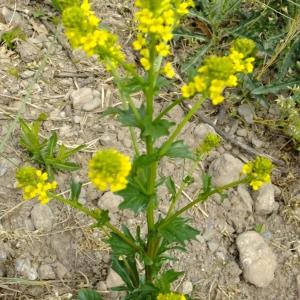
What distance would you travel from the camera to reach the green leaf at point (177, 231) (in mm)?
1759

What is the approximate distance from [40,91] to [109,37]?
146cm

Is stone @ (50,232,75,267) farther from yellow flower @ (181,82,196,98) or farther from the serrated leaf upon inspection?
yellow flower @ (181,82,196,98)

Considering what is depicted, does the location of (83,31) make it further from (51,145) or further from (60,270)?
(60,270)

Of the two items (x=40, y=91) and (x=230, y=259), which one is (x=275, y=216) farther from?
(x=40, y=91)

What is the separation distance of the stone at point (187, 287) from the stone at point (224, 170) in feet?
1.86

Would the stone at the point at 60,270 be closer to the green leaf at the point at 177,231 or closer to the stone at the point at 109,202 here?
the stone at the point at 109,202

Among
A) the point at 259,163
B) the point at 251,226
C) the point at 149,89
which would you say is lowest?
the point at 251,226

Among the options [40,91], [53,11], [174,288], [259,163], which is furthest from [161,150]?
[53,11]

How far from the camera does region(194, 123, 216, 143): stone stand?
2.85 metres

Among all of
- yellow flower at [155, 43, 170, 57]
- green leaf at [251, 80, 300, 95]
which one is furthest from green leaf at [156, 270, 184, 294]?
green leaf at [251, 80, 300, 95]

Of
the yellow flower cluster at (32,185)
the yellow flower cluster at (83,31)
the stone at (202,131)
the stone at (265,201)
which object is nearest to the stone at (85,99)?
the stone at (202,131)

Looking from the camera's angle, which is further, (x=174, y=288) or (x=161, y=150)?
(x=174, y=288)

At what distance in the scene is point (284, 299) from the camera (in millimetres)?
2457

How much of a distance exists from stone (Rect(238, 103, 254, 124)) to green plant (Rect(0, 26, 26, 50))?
1.38m
